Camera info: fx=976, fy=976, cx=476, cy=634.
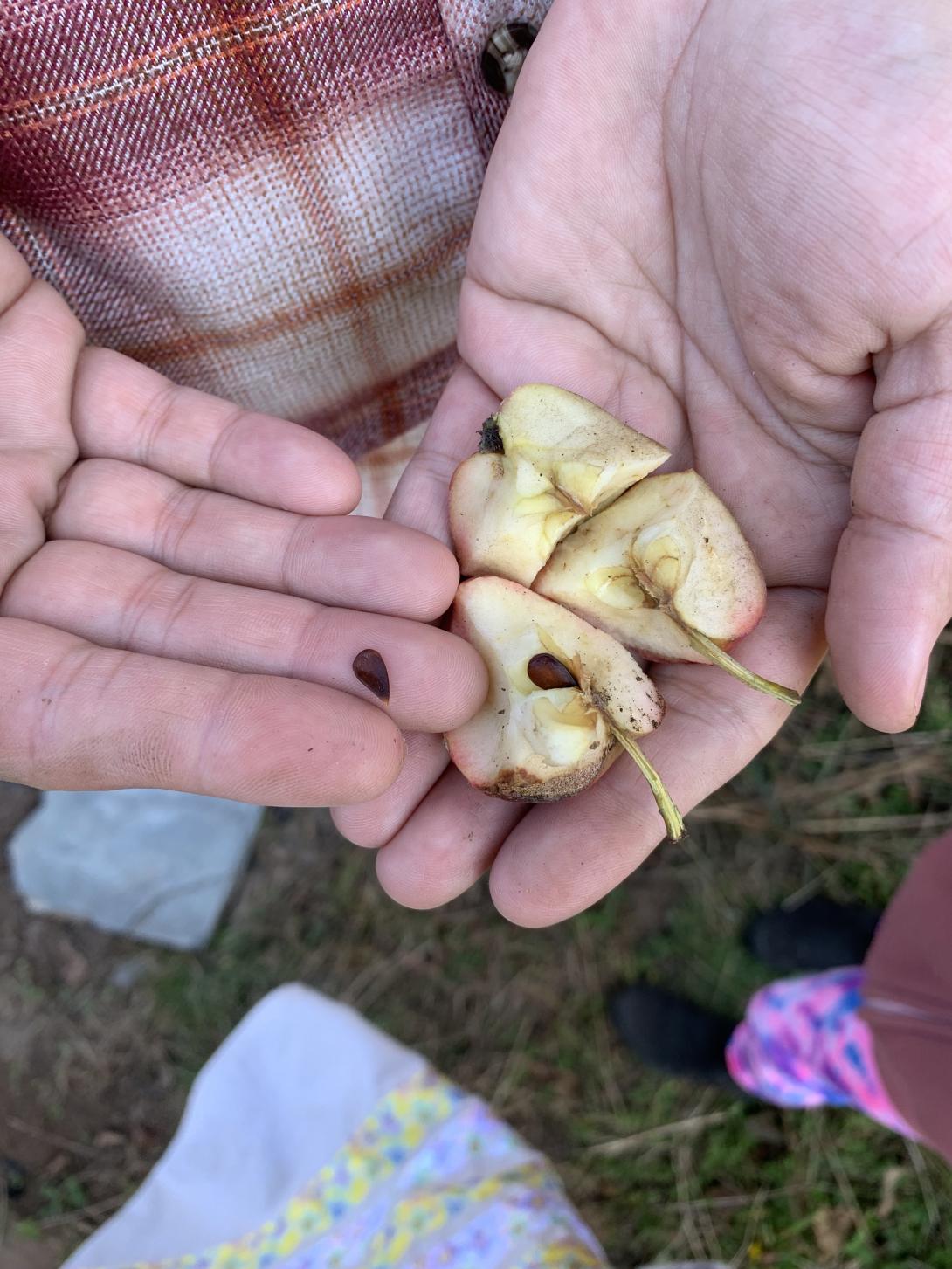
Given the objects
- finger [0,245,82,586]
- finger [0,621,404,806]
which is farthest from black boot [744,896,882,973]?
finger [0,245,82,586]

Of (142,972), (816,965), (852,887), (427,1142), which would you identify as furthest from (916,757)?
(142,972)

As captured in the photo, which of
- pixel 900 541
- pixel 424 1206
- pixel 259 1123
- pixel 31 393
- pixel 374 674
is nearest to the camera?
pixel 900 541

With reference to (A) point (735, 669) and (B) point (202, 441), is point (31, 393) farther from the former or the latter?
(A) point (735, 669)

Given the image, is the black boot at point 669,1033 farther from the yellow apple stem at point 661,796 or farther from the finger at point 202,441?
the finger at point 202,441

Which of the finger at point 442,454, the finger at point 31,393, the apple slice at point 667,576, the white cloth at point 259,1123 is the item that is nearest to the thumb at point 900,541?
the apple slice at point 667,576

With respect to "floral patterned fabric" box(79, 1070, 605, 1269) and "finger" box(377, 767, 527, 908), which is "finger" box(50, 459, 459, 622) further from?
"floral patterned fabric" box(79, 1070, 605, 1269)

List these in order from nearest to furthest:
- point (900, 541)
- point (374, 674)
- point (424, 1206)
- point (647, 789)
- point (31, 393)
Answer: point (900, 541) → point (374, 674) → point (647, 789) → point (31, 393) → point (424, 1206)

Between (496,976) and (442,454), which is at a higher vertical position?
(442,454)

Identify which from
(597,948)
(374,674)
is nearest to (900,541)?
(374,674)
